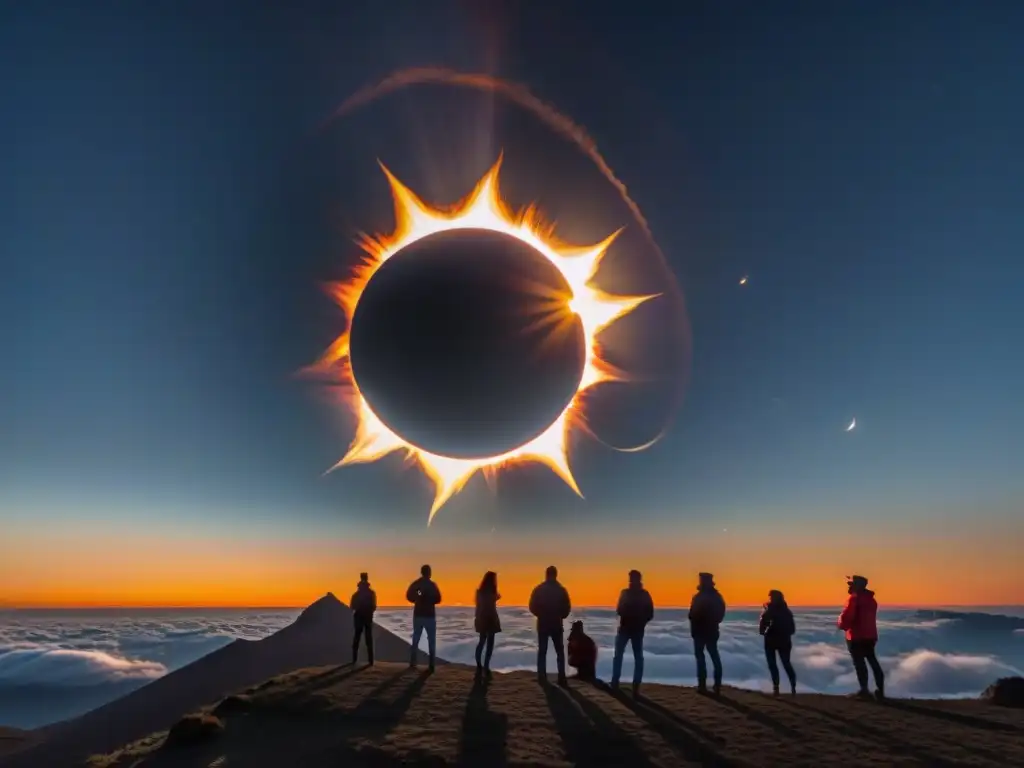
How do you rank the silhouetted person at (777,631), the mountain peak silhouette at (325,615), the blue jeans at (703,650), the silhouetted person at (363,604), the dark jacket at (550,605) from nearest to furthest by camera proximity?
the blue jeans at (703,650) → the dark jacket at (550,605) → the silhouetted person at (777,631) → the silhouetted person at (363,604) → the mountain peak silhouette at (325,615)

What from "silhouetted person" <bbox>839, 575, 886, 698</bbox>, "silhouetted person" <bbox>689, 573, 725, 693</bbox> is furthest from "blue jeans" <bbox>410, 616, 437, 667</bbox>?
"silhouetted person" <bbox>839, 575, 886, 698</bbox>

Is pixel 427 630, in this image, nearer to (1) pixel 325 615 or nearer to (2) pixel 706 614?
(2) pixel 706 614

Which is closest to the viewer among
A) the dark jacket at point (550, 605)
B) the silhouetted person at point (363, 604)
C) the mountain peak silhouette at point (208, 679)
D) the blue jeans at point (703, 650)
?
the blue jeans at point (703, 650)

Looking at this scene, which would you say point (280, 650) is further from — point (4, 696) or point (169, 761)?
point (4, 696)

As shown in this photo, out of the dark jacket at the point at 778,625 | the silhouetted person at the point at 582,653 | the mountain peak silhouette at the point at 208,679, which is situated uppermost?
the dark jacket at the point at 778,625

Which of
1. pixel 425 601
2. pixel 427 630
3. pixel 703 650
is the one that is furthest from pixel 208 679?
pixel 703 650

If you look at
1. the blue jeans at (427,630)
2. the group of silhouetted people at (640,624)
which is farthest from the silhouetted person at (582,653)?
the blue jeans at (427,630)

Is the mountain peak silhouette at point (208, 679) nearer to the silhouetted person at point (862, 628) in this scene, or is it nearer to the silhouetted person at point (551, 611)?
the silhouetted person at point (551, 611)
